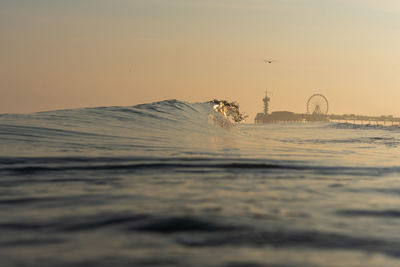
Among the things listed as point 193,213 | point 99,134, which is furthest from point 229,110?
point 193,213

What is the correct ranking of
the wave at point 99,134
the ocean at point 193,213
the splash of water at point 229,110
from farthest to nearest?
the splash of water at point 229,110, the wave at point 99,134, the ocean at point 193,213

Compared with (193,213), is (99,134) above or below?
above

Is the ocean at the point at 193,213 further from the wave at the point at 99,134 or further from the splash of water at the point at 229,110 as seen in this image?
the splash of water at the point at 229,110

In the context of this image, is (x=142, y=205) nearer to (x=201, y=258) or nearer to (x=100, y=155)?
(x=201, y=258)

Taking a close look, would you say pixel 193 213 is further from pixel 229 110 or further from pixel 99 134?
pixel 229 110

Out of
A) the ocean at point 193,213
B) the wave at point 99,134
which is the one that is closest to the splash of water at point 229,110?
→ the wave at point 99,134

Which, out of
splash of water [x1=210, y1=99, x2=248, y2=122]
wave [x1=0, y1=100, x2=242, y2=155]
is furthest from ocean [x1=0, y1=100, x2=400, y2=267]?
splash of water [x1=210, y1=99, x2=248, y2=122]

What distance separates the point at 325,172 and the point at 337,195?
291cm

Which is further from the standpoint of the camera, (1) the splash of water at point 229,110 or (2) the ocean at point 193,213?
(1) the splash of water at point 229,110

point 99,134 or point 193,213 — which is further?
point 99,134

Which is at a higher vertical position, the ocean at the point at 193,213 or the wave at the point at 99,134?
the wave at the point at 99,134

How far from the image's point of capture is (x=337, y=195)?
6453 millimetres

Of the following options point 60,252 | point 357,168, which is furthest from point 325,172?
point 60,252

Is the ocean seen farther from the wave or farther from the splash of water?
the splash of water
